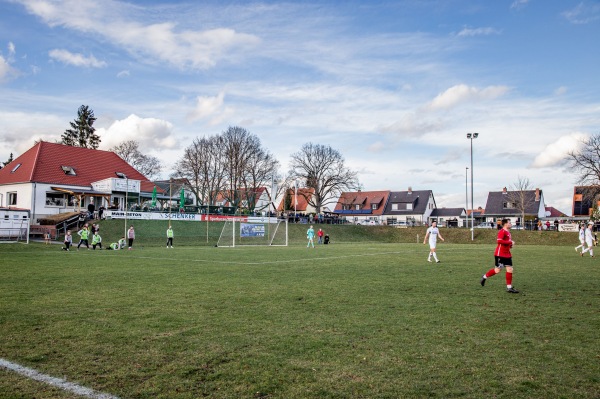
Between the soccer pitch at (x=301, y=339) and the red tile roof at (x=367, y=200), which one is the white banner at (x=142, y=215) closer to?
the soccer pitch at (x=301, y=339)

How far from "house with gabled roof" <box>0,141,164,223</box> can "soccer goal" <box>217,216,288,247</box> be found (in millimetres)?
9857

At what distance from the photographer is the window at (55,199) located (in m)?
48.3

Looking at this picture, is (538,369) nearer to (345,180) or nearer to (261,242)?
(261,242)

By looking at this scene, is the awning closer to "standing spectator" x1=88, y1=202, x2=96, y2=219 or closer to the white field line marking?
"standing spectator" x1=88, y1=202, x2=96, y2=219

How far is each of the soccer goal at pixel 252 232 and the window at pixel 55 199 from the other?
796 inches

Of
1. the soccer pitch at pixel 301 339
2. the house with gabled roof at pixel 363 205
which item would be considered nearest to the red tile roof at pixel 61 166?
the soccer pitch at pixel 301 339

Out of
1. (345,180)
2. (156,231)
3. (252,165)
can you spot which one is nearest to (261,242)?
(156,231)

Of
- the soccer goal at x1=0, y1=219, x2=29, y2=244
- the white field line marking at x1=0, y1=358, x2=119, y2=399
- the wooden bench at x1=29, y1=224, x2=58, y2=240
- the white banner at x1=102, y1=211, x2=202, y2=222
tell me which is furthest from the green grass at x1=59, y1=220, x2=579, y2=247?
the white field line marking at x1=0, y1=358, x2=119, y2=399

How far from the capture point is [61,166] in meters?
52.2

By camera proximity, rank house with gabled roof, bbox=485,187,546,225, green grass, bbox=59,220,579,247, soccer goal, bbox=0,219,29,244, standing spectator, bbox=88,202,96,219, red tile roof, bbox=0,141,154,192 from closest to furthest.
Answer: soccer goal, bbox=0,219,29,244 < green grass, bbox=59,220,579,247 < standing spectator, bbox=88,202,96,219 < red tile roof, bbox=0,141,154,192 < house with gabled roof, bbox=485,187,546,225

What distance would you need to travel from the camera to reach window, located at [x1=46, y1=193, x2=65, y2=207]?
48281 millimetres

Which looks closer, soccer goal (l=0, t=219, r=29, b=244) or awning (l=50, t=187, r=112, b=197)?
soccer goal (l=0, t=219, r=29, b=244)

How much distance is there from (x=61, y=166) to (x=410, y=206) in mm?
68284

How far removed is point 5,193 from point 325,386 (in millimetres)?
56296
